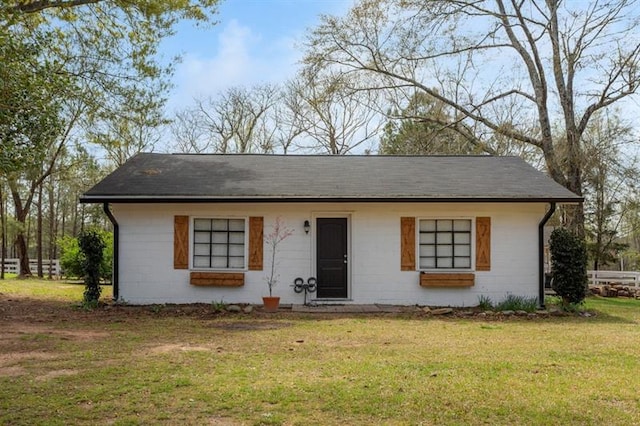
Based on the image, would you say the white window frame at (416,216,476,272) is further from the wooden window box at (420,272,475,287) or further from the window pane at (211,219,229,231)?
the window pane at (211,219,229,231)

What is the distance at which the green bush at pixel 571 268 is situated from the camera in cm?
1140

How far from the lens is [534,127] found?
77.8ft

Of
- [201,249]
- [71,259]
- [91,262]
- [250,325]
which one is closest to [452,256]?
[250,325]

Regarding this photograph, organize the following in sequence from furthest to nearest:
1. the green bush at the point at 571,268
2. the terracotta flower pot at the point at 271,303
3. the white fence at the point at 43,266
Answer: the white fence at the point at 43,266
the green bush at the point at 571,268
the terracotta flower pot at the point at 271,303

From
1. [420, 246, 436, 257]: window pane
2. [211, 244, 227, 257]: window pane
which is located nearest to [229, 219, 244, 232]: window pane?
[211, 244, 227, 257]: window pane

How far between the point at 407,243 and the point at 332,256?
5.30 ft

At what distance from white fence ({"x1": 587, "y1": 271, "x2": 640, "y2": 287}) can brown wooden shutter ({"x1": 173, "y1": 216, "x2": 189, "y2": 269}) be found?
15.6 m

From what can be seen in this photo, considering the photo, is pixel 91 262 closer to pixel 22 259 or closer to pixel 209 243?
pixel 209 243

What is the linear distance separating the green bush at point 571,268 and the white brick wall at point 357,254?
48 centimetres

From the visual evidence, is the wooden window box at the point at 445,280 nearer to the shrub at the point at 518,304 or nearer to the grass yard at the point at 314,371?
the shrub at the point at 518,304

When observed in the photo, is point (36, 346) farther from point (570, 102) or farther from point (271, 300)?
point (570, 102)

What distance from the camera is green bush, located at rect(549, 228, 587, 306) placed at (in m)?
11.4

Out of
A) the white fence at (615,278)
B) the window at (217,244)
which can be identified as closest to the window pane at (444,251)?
the window at (217,244)

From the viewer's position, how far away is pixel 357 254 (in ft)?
38.5
